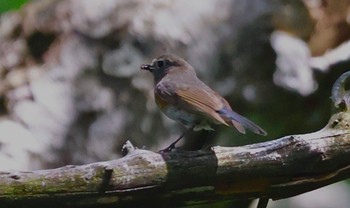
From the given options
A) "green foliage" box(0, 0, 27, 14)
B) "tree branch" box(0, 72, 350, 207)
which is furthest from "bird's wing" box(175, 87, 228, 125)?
"green foliage" box(0, 0, 27, 14)

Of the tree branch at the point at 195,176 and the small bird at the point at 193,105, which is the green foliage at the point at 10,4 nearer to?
the small bird at the point at 193,105

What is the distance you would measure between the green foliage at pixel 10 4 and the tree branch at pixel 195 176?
4.75 feet

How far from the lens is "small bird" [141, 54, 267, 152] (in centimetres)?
Answer: 232

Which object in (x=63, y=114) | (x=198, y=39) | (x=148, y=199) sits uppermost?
(x=198, y=39)

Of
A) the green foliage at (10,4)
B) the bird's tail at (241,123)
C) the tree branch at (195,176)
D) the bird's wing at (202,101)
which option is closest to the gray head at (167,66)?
the bird's wing at (202,101)

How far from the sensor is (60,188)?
1.97m

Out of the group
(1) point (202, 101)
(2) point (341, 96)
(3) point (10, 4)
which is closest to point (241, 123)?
(1) point (202, 101)

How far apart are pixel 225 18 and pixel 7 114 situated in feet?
3.56

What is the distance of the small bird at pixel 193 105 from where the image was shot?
232 cm

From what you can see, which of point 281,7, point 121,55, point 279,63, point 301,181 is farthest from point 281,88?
point 301,181

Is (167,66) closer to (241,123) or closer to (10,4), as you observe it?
(241,123)

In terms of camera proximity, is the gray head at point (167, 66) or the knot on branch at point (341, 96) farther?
the gray head at point (167, 66)

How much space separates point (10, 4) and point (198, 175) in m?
1.66

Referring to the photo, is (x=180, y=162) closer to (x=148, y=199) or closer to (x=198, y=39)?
(x=148, y=199)
